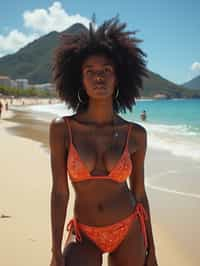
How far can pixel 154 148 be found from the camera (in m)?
12.0

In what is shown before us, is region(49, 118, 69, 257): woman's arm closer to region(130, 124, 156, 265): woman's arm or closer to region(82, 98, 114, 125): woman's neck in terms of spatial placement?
region(82, 98, 114, 125): woman's neck

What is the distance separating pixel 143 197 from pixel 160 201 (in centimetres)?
357

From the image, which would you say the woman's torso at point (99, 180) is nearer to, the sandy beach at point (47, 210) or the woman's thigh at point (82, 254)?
the woman's thigh at point (82, 254)

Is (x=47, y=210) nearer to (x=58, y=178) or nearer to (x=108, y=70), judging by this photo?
(x=58, y=178)

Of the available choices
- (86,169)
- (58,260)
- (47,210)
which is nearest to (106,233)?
(58,260)

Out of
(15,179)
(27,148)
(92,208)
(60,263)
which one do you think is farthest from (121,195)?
(27,148)

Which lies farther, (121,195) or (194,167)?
(194,167)

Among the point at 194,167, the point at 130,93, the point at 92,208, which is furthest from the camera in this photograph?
the point at 194,167

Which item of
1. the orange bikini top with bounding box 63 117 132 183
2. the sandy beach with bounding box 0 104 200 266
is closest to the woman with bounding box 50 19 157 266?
the orange bikini top with bounding box 63 117 132 183

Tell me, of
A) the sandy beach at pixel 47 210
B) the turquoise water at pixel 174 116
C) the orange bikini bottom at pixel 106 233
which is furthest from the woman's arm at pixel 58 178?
the turquoise water at pixel 174 116

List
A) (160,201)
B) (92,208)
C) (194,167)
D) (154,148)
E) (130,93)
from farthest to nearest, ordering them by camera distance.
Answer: (154,148)
(194,167)
(160,201)
(130,93)
(92,208)

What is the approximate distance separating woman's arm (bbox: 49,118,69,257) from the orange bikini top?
0.04 meters

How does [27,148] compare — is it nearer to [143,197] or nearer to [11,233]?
[11,233]

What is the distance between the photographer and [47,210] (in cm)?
491
